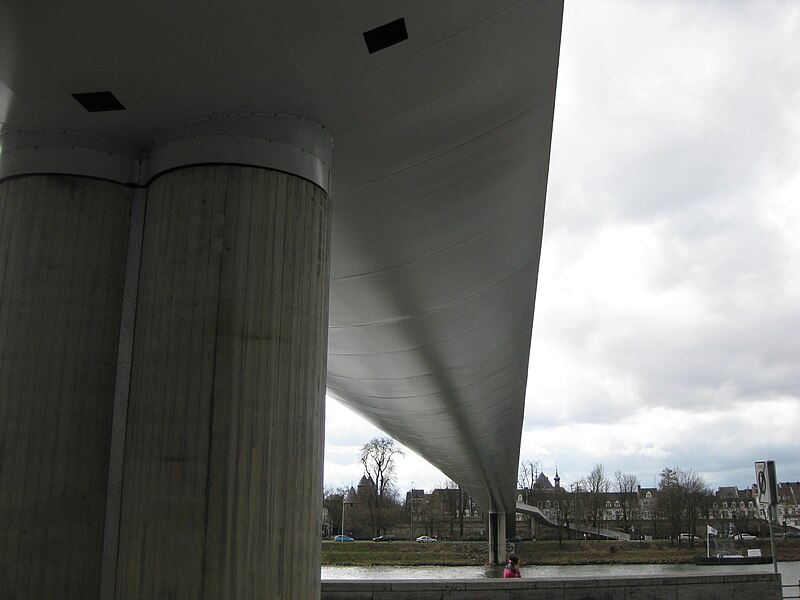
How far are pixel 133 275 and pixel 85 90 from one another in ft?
4.17

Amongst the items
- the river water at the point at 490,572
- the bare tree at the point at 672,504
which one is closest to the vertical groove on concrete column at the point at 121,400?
the river water at the point at 490,572

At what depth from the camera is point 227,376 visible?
435cm

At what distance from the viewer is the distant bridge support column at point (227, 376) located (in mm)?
4195

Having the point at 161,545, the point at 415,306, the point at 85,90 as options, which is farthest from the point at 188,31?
the point at 415,306

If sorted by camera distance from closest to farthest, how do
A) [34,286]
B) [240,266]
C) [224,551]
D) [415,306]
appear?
[224,551], [240,266], [34,286], [415,306]

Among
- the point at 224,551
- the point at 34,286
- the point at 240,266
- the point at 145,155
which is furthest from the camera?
the point at 145,155

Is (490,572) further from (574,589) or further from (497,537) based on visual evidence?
(574,589)

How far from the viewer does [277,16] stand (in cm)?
416

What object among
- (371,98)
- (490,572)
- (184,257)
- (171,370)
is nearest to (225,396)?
(171,370)

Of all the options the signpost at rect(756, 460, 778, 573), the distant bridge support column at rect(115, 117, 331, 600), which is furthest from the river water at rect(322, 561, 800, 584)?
the distant bridge support column at rect(115, 117, 331, 600)

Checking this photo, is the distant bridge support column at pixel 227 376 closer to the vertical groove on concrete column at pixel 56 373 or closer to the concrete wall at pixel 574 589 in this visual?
the vertical groove on concrete column at pixel 56 373

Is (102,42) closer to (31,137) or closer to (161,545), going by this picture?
(31,137)

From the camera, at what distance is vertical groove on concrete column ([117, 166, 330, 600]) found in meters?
4.19

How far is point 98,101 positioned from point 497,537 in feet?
127
